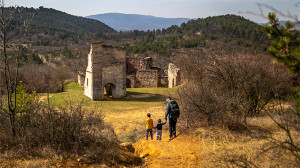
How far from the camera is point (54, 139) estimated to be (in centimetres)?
662

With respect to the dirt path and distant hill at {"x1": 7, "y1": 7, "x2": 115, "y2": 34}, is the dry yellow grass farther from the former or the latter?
distant hill at {"x1": 7, "y1": 7, "x2": 115, "y2": 34}

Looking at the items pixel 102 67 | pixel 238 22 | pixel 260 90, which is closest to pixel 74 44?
pixel 238 22

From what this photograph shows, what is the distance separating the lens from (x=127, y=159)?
23.1 ft

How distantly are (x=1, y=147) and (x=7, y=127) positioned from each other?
66 cm

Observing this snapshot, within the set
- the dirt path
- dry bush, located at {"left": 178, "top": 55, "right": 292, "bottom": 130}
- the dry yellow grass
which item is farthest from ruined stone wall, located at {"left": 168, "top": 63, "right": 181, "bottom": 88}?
the dirt path

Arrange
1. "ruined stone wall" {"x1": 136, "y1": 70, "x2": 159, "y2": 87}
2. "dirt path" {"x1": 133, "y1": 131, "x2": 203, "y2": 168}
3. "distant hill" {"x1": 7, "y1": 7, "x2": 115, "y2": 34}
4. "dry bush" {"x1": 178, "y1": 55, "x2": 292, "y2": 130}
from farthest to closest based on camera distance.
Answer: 1. "distant hill" {"x1": 7, "y1": 7, "x2": 115, "y2": 34}
2. "ruined stone wall" {"x1": 136, "y1": 70, "x2": 159, "y2": 87}
3. "dry bush" {"x1": 178, "y1": 55, "x2": 292, "y2": 130}
4. "dirt path" {"x1": 133, "y1": 131, "x2": 203, "y2": 168}

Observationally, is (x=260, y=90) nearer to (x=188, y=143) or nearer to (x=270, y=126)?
(x=270, y=126)

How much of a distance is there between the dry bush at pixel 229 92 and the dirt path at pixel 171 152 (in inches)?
48.3

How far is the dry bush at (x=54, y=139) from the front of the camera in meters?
6.33

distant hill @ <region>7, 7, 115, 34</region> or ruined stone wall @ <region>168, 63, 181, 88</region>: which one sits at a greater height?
distant hill @ <region>7, 7, 115, 34</region>

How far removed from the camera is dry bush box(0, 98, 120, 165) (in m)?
6.33

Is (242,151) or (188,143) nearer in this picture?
(242,151)

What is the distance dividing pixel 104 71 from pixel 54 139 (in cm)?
1376

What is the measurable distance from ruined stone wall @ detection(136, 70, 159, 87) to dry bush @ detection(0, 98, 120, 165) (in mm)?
22332
